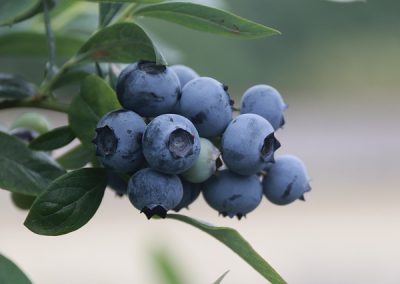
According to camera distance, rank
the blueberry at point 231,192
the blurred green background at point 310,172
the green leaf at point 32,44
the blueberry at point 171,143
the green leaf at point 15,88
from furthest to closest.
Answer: the blurred green background at point 310,172 → the green leaf at point 32,44 → the green leaf at point 15,88 → the blueberry at point 231,192 → the blueberry at point 171,143

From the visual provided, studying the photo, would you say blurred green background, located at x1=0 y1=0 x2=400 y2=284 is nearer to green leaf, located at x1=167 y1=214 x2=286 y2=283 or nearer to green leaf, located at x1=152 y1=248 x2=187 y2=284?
green leaf, located at x1=152 y1=248 x2=187 y2=284

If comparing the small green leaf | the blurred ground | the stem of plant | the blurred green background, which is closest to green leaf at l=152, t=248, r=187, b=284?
the blurred green background

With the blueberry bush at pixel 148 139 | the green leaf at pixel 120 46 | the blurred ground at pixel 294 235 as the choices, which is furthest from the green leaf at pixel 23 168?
the blurred ground at pixel 294 235

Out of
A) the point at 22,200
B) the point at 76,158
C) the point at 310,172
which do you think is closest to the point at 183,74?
the point at 76,158

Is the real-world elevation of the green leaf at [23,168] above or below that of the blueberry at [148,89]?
below

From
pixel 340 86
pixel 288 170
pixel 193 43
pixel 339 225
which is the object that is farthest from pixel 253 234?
pixel 340 86

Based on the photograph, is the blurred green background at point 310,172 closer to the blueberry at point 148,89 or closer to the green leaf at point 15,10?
the green leaf at point 15,10
